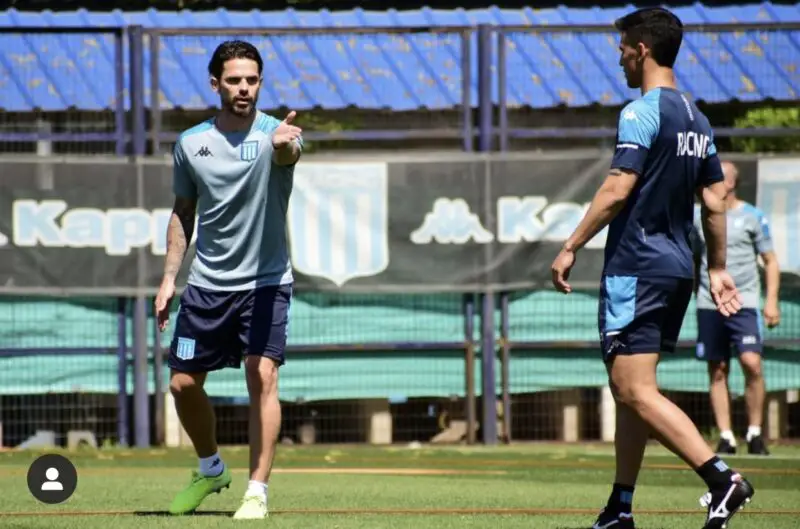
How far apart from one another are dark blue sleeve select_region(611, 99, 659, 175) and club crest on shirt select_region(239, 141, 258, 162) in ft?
6.08

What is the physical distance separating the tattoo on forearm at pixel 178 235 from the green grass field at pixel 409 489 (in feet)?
3.92

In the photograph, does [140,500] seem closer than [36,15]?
Yes

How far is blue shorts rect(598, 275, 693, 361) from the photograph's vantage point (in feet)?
23.5

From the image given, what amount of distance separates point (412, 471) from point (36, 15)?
30.3 feet

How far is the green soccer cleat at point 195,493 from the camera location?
8352mm

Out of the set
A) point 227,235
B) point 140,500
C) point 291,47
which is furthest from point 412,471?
point 291,47

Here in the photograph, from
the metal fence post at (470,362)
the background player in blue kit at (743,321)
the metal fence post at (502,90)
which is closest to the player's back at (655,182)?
the background player in blue kit at (743,321)

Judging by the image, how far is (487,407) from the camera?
14.9 meters

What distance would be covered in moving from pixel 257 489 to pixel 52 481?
44.6 inches

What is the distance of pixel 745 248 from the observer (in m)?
13.5

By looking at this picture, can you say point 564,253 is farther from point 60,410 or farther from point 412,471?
point 60,410

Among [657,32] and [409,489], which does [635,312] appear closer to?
[657,32]

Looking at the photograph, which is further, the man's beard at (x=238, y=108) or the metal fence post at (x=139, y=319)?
the metal fence post at (x=139, y=319)

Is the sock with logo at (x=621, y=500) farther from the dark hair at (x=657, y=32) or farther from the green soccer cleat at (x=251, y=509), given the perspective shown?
the dark hair at (x=657, y=32)
